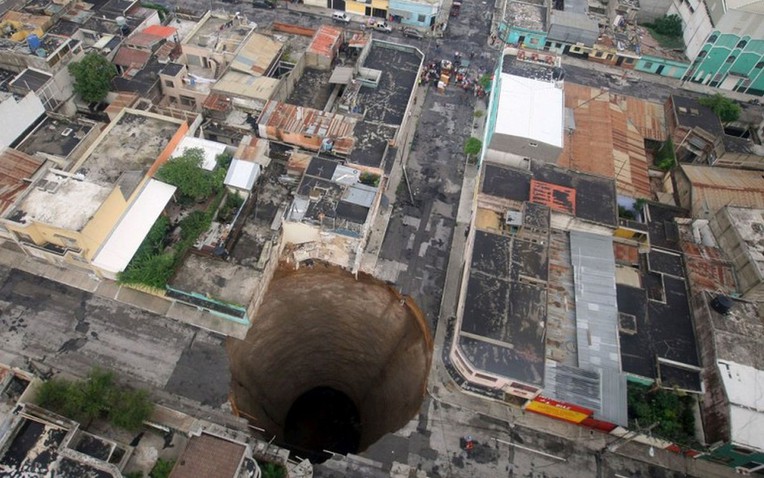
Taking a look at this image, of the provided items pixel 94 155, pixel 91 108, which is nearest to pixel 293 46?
pixel 91 108

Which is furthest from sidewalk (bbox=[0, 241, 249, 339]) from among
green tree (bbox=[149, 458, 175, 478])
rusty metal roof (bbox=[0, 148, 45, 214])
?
green tree (bbox=[149, 458, 175, 478])

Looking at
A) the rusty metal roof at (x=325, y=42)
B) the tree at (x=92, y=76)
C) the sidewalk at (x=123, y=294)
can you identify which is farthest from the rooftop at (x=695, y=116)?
the tree at (x=92, y=76)

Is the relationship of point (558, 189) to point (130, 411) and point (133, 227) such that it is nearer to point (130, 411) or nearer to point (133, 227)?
point (133, 227)

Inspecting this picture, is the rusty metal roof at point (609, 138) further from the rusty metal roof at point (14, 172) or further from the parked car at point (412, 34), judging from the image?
the rusty metal roof at point (14, 172)

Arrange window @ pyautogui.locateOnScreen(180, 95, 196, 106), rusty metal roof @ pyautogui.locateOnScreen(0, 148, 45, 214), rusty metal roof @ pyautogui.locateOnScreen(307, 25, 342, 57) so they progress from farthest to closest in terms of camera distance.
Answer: rusty metal roof @ pyautogui.locateOnScreen(307, 25, 342, 57)
window @ pyautogui.locateOnScreen(180, 95, 196, 106)
rusty metal roof @ pyautogui.locateOnScreen(0, 148, 45, 214)

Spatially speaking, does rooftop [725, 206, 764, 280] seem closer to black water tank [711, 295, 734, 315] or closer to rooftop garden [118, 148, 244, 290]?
black water tank [711, 295, 734, 315]

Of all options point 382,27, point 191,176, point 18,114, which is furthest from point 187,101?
point 382,27
